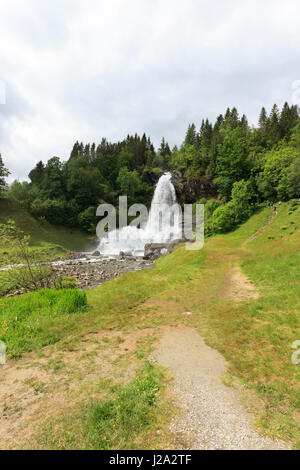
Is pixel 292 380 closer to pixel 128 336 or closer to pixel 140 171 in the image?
pixel 128 336

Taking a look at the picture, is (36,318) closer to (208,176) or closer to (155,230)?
(155,230)

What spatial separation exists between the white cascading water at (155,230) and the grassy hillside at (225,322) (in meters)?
24.7

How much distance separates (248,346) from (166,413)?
479 cm

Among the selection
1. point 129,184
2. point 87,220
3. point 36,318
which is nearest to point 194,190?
point 129,184

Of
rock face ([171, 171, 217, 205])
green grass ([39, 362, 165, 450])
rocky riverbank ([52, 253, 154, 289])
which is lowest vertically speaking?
rocky riverbank ([52, 253, 154, 289])

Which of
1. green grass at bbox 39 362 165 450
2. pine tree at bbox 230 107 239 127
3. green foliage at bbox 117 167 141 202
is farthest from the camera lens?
pine tree at bbox 230 107 239 127

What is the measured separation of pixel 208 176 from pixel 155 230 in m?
27.0

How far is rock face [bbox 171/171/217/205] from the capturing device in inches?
2466

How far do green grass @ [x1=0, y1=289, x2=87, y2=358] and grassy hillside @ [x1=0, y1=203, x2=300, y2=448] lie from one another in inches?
19.4

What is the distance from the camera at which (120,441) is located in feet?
12.6

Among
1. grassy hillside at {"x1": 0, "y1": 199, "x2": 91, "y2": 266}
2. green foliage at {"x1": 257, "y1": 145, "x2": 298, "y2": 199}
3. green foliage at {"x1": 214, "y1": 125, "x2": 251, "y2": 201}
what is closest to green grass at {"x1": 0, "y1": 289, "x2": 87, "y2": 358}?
grassy hillside at {"x1": 0, "y1": 199, "x2": 91, "y2": 266}

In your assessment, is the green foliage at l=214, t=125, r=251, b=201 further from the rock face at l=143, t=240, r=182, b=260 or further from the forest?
the rock face at l=143, t=240, r=182, b=260

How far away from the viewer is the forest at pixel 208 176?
43.8 meters

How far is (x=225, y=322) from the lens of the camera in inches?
387
